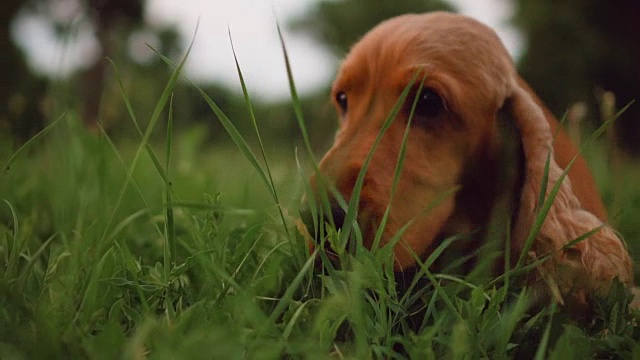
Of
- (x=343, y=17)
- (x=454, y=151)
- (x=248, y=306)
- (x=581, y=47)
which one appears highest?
(x=248, y=306)

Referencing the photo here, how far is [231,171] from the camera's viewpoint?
10.0ft

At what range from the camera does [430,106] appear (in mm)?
1830

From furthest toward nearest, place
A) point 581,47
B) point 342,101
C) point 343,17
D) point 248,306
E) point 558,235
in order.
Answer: point 343,17
point 581,47
point 342,101
point 558,235
point 248,306

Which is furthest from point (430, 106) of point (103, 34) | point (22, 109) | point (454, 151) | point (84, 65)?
point (84, 65)

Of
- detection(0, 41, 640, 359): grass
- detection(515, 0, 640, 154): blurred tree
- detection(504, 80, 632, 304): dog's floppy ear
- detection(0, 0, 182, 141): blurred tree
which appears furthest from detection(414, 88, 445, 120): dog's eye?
detection(515, 0, 640, 154): blurred tree

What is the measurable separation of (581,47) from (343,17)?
34.5 ft

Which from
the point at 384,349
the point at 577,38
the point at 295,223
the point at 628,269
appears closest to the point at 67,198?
the point at 295,223

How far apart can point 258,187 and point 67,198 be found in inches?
24.8

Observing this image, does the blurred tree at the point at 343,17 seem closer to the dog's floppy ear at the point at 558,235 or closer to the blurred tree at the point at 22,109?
the blurred tree at the point at 22,109

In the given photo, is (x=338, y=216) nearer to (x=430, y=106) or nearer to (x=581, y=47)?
(x=430, y=106)

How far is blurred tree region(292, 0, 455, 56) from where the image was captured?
18.8 m

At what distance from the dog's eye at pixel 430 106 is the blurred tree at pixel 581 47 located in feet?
26.6

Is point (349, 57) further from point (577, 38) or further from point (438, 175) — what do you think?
point (577, 38)

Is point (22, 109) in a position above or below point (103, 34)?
below
